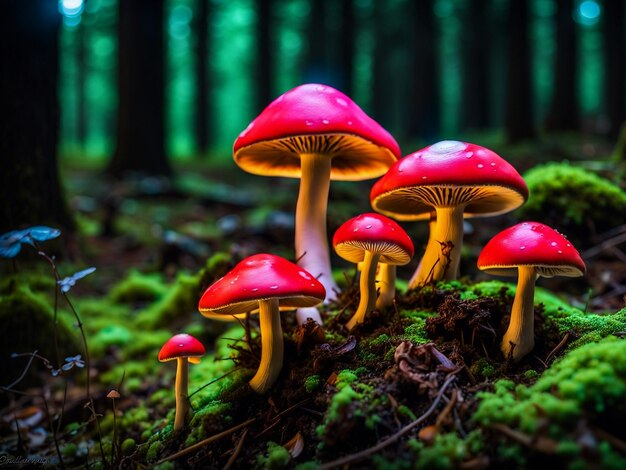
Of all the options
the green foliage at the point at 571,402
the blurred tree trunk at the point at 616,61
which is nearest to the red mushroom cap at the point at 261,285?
the green foliage at the point at 571,402

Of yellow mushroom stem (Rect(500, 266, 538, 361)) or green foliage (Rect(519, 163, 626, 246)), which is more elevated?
green foliage (Rect(519, 163, 626, 246))

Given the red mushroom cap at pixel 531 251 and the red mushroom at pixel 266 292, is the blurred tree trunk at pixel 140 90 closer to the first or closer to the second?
the red mushroom at pixel 266 292

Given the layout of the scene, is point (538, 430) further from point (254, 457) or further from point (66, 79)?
point (66, 79)

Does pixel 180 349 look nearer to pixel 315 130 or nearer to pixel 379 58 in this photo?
pixel 315 130

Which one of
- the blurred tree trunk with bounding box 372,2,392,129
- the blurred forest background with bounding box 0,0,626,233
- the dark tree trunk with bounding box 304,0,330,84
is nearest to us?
the blurred forest background with bounding box 0,0,626,233

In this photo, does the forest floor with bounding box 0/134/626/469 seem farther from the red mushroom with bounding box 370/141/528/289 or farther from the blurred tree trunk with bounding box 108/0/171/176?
the blurred tree trunk with bounding box 108/0/171/176

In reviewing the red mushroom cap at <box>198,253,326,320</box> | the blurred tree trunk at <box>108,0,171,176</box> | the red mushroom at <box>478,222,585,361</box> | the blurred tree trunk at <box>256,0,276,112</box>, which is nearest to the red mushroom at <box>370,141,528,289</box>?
the red mushroom at <box>478,222,585,361</box>
